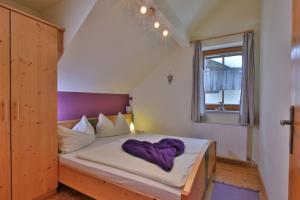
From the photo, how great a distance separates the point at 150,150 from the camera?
6.54 feet

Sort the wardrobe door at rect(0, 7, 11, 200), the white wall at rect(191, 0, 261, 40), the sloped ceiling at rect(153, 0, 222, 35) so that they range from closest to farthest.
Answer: the wardrobe door at rect(0, 7, 11, 200), the sloped ceiling at rect(153, 0, 222, 35), the white wall at rect(191, 0, 261, 40)

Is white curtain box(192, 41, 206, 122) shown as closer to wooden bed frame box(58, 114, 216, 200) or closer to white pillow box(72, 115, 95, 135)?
wooden bed frame box(58, 114, 216, 200)

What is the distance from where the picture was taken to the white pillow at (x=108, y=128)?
124 inches

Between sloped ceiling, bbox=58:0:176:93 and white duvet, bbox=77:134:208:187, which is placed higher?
sloped ceiling, bbox=58:0:176:93

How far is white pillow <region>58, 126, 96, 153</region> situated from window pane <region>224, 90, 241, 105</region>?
106 inches

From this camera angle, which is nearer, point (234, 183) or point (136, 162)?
point (136, 162)

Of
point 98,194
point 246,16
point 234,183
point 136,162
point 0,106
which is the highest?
point 246,16

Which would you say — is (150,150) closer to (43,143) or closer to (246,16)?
(43,143)

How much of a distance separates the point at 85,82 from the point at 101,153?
4.90 ft

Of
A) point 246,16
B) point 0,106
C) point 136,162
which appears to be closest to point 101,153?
point 136,162

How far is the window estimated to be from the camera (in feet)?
11.1

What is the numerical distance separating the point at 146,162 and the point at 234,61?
8.92 ft

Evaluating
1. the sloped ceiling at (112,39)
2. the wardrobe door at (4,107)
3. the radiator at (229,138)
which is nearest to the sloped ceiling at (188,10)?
the sloped ceiling at (112,39)

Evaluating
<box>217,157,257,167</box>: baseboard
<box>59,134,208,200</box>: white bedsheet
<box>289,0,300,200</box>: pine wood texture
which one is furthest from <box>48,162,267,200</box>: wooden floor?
<box>289,0,300,200</box>: pine wood texture
